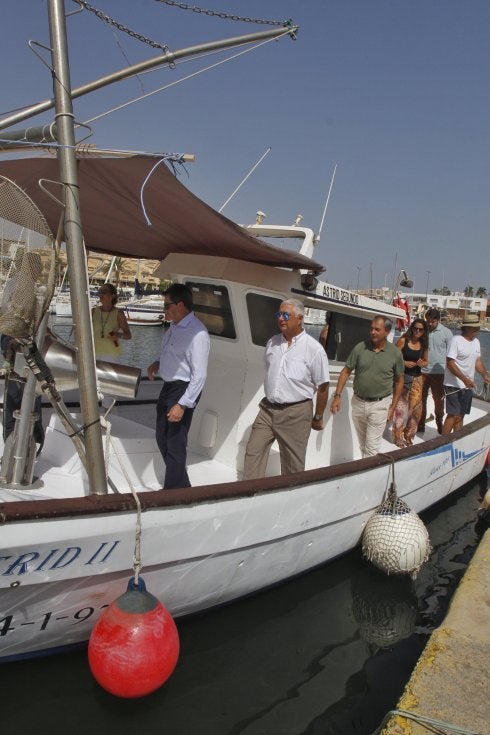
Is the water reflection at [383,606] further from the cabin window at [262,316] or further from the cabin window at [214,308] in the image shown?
the cabin window at [214,308]

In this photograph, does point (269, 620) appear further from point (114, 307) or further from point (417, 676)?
point (114, 307)

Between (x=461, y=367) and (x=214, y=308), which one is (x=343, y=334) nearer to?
(x=214, y=308)

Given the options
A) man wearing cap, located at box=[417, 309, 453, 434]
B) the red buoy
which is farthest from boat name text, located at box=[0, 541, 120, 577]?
man wearing cap, located at box=[417, 309, 453, 434]

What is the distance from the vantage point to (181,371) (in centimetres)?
435

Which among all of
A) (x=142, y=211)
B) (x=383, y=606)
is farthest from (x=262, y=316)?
(x=383, y=606)

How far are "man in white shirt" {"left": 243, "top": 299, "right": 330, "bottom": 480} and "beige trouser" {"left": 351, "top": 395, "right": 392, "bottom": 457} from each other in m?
1.05

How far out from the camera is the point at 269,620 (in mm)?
4508

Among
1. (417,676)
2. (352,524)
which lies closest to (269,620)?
(352,524)

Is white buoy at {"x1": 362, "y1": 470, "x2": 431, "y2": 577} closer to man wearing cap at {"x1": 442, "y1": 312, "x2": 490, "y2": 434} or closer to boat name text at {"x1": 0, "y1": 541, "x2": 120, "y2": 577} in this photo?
man wearing cap at {"x1": 442, "y1": 312, "x2": 490, "y2": 434}

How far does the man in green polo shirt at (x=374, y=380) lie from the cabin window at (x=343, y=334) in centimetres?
32

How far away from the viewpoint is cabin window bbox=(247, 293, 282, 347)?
5.07 metres

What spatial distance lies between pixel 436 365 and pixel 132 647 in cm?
591

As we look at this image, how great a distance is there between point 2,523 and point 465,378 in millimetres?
5832

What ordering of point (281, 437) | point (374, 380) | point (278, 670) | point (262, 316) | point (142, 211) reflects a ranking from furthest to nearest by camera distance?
point (374, 380), point (262, 316), point (281, 437), point (142, 211), point (278, 670)
